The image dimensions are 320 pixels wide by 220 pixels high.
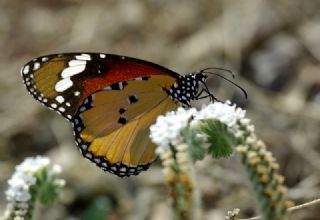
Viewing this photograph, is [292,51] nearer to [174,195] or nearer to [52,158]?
[52,158]

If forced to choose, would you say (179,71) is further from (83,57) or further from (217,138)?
(217,138)

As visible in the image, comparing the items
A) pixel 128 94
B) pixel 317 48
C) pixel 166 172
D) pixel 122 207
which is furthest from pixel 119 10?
pixel 166 172

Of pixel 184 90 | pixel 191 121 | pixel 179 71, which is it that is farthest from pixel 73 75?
pixel 179 71

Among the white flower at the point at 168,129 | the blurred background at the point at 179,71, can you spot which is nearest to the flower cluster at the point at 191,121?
the white flower at the point at 168,129

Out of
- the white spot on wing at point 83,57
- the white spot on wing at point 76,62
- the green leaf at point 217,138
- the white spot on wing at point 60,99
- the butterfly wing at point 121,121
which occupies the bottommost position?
the green leaf at point 217,138

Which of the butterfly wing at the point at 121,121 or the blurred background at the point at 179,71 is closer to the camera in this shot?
the butterfly wing at the point at 121,121

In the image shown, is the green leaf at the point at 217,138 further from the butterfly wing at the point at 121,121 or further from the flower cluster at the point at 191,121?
the butterfly wing at the point at 121,121
